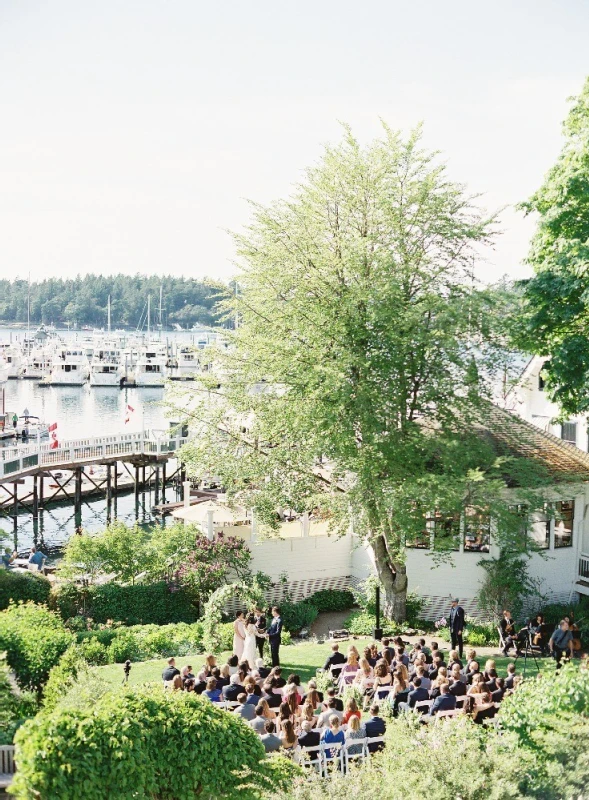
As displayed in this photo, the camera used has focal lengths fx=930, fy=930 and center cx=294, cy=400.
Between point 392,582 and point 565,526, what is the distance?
5.59m

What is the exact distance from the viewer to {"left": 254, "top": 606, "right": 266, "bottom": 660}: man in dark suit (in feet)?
74.6

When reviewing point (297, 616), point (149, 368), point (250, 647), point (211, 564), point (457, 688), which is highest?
point (149, 368)

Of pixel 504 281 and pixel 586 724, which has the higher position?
pixel 504 281

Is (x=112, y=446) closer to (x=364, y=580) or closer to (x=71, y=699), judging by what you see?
(x=364, y=580)

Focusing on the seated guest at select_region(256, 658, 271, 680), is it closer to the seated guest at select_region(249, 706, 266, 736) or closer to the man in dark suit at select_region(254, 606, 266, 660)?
the man in dark suit at select_region(254, 606, 266, 660)

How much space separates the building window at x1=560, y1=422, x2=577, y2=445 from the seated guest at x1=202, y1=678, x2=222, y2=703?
18.4 meters

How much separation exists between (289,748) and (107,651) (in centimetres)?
877

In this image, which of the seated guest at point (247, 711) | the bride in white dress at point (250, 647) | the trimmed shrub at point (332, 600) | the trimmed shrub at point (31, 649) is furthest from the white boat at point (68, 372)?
the seated guest at point (247, 711)

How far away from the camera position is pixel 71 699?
44.1 feet

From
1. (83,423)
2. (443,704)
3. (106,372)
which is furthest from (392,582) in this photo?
(106,372)

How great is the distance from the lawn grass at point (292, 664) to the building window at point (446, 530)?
274 centimetres

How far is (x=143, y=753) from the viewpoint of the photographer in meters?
11.3

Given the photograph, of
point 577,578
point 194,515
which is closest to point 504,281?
point 577,578

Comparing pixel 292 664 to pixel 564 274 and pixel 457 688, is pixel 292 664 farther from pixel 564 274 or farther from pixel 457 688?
pixel 564 274
